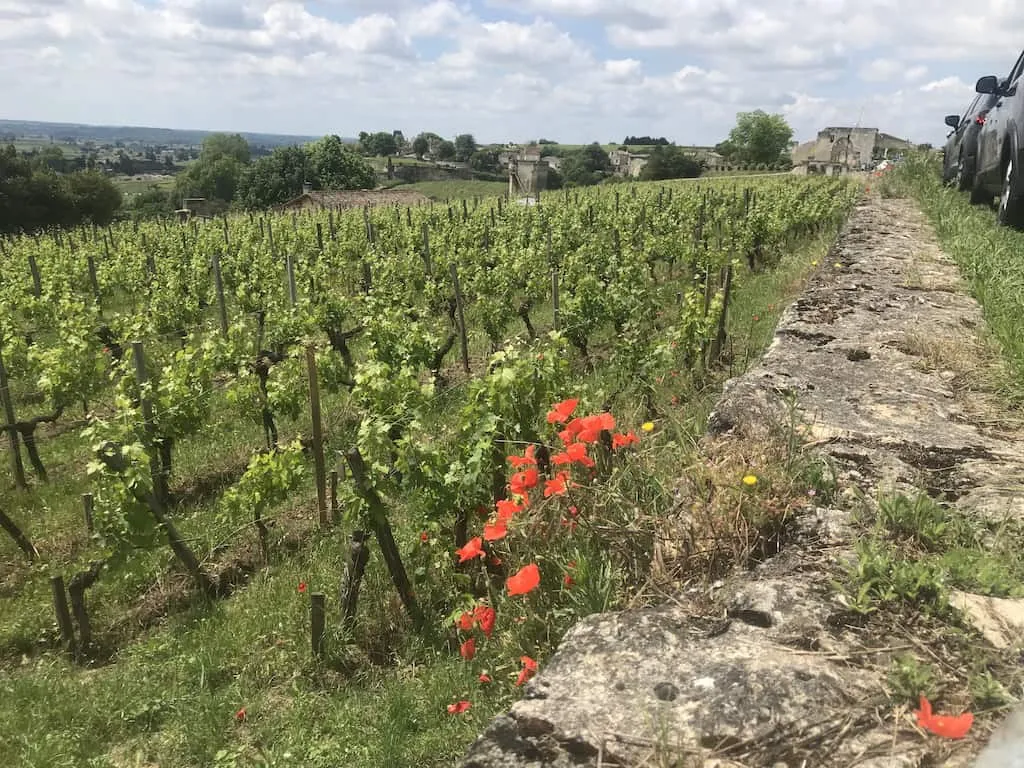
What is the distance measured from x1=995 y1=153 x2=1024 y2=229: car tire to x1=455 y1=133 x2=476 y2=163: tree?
124004mm

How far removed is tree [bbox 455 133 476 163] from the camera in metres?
127

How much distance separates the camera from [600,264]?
1125 centimetres

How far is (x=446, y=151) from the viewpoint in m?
130

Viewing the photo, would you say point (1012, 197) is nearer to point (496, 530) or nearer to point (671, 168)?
point (496, 530)

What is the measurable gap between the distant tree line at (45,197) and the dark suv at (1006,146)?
44.9m

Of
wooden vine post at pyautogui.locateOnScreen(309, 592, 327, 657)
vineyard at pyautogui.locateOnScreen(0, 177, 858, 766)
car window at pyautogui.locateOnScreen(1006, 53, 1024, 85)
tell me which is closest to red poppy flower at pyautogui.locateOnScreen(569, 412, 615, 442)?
vineyard at pyautogui.locateOnScreen(0, 177, 858, 766)

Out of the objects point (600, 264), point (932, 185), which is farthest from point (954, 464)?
point (932, 185)

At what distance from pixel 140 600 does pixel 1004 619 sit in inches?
188

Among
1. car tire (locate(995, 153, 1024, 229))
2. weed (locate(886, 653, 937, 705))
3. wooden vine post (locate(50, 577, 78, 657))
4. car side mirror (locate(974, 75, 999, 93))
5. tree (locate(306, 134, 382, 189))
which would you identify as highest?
tree (locate(306, 134, 382, 189))

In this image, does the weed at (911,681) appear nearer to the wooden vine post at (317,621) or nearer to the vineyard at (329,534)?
the vineyard at (329,534)

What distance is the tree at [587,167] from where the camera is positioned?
A: 298 feet

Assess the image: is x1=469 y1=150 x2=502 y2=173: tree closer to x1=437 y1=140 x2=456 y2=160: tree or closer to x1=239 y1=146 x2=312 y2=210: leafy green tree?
x1=437 y1=140 x2=456 y2=160: tree

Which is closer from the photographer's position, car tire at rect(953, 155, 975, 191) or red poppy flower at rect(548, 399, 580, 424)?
red poppy flower at rect(548, 399, 580, 424)

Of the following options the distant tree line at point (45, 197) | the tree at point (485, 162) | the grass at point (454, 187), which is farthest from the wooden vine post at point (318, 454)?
the tree at point (485, 162)
